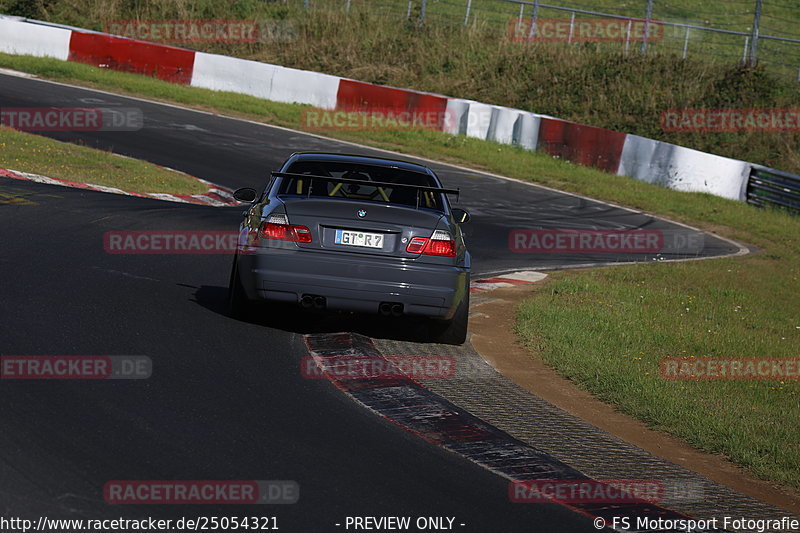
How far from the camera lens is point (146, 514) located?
4664mm

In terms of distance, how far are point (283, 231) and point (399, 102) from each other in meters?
20.6

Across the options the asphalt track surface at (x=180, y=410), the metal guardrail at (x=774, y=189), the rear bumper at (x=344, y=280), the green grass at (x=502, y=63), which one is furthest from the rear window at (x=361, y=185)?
the green grass at (x=502, y=63)

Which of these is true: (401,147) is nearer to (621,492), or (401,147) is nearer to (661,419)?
(661,419)

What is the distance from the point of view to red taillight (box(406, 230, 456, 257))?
822 cm

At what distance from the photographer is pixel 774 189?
22922 mm

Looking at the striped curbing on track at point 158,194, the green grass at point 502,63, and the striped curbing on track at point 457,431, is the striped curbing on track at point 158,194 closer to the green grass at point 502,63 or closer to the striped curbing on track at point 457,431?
the striped curbing on track at point 457,431

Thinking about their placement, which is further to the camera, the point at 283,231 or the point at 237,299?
the point at 237,299

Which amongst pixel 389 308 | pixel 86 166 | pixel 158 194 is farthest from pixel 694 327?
pixel 86 166

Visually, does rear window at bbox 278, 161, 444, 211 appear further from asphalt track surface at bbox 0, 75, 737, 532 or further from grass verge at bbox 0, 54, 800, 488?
grass verge at bbox 0, 54, 800, 488

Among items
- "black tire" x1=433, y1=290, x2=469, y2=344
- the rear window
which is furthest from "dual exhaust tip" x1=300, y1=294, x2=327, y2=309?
"black tire" x1=433, y1=290, x2=469, y2=344

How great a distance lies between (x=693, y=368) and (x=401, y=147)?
17.4m

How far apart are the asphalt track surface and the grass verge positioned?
1823 millimetres

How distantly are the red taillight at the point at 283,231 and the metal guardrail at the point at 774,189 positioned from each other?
16.6 m

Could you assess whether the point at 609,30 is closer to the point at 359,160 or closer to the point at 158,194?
the point at 158,194
